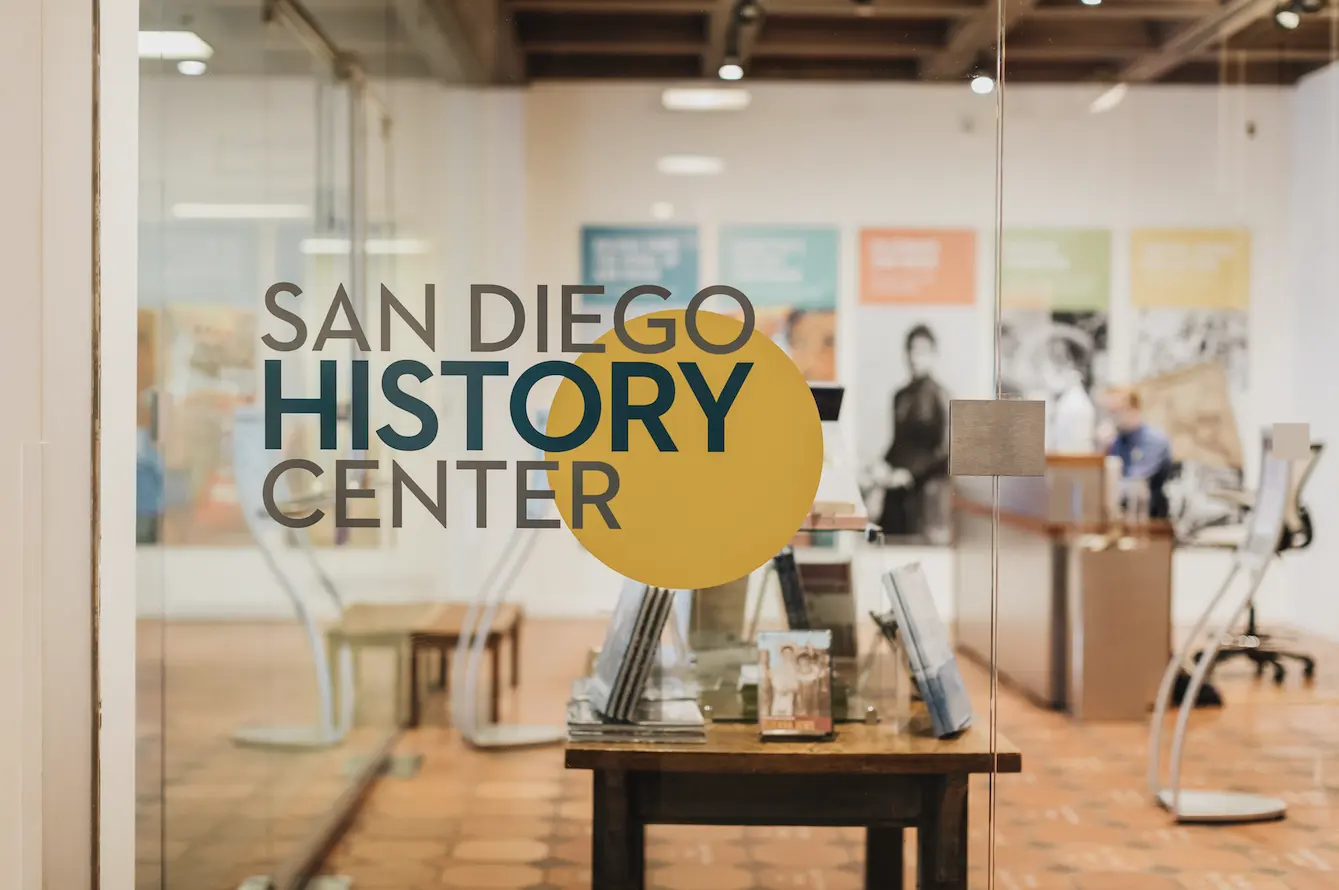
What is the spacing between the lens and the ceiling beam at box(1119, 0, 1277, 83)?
7.34ft

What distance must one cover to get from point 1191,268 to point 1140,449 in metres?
0.37

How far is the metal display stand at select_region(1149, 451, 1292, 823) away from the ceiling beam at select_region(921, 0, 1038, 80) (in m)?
1.01

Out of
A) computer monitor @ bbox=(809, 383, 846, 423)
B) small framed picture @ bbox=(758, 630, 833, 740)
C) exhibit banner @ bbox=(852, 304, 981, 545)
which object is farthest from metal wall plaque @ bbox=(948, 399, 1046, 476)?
small framed picture @ bbox=(758, 630, 833, 740)

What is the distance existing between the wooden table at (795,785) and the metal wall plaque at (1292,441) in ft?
2.77

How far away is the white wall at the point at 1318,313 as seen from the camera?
2291 millimetres

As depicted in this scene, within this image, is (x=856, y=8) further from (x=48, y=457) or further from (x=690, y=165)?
(x=48, y=457)

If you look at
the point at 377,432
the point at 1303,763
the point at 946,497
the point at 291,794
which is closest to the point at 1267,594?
the point at 1303,763

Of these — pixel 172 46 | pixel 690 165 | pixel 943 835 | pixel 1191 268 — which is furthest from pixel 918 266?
pixel 172 46

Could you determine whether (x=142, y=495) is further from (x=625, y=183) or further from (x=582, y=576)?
(x=625, y=183)

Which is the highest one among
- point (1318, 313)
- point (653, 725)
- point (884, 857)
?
point (1318, 313)

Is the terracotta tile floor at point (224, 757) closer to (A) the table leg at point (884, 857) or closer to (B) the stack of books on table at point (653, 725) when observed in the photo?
(B) the stack of books on table at point (653, 725)

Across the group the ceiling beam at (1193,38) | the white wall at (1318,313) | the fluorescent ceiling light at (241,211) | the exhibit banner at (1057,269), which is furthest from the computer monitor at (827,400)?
the fluorescent ceiling light at (241,211)

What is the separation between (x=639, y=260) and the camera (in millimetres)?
2037

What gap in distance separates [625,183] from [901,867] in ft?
4.52
